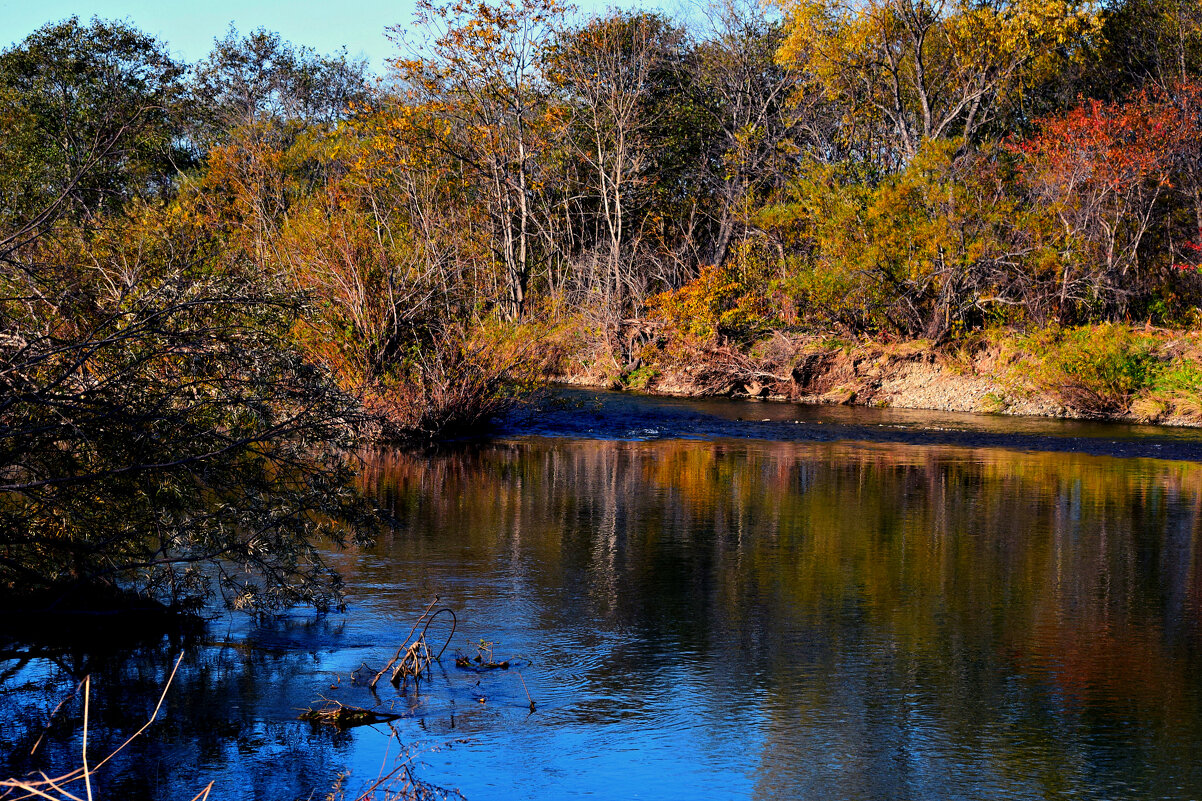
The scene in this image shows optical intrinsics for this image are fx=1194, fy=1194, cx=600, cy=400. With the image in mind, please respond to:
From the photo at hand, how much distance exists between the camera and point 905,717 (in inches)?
260

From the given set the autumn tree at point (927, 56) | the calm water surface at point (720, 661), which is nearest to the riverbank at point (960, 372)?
the autumn tree at point (927, 56)

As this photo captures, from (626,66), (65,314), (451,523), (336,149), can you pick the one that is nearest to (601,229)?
(626,66)

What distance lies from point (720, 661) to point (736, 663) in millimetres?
107

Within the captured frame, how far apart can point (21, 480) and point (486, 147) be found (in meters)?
31.0

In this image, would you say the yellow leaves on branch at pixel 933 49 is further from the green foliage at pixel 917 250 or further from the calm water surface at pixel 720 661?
the calm water surface at pixel 720 661

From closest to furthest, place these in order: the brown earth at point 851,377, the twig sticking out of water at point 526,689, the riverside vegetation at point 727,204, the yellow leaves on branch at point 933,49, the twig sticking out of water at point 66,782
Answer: the twig sticking out of water at point 66,782, the twig sticking out of water at point 526,689, the riverside vegetation at point 727,204, the brown earth at point 851,377, the yellow leaves on branch at point 933,49

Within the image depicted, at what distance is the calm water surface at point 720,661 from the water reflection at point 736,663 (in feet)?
0.09

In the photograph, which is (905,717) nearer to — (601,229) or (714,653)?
(714,653)

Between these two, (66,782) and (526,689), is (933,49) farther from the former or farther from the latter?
(66,782)

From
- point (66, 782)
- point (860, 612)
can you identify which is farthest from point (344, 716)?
point (860, 612)

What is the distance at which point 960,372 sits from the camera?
30.6 m

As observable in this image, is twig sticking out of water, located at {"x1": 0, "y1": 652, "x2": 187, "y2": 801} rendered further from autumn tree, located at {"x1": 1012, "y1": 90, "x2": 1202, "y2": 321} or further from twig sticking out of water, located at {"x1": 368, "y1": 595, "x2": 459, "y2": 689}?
autumn tree, located at {"x1": 1012, "y1": 90, "x2": 1202, "y2": 321}

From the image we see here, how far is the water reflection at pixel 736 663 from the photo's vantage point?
5824mm

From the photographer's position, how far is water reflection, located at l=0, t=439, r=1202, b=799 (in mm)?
5824
